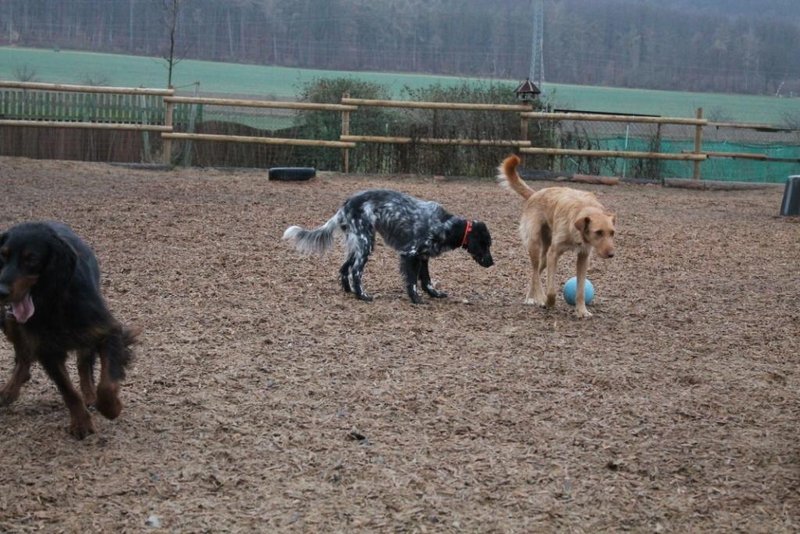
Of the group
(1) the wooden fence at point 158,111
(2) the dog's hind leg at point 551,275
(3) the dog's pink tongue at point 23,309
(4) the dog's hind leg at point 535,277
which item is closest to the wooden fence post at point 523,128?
(1) the wooden fence at point 158,111

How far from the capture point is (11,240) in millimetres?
5125

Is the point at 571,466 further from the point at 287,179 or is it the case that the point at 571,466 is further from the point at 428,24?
the point at 428,24

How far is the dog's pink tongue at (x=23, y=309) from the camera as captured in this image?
511 centimetres

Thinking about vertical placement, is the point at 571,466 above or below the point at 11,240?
below

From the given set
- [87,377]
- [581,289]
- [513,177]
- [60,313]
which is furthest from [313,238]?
[60,313]

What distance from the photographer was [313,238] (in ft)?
32.0

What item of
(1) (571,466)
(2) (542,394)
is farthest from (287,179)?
(1) (571,466)

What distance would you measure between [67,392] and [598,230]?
189 inches

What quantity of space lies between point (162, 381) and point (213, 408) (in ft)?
2.10

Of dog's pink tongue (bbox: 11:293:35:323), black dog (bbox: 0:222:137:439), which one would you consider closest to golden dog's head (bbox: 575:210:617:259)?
black dog (bbox: 0:222:137:439)

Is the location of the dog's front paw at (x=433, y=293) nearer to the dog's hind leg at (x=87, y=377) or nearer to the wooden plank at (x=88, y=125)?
the dog's hind leg at (x=87, y=377)

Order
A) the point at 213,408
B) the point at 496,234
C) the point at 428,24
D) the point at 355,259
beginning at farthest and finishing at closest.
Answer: the point at 428,24 < the point at 496,234 < the point at 355,259 < the point at 213,408

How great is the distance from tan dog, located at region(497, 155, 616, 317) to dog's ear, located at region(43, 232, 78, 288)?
184 inches

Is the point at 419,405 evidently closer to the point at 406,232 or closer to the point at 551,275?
the point at 551,275
